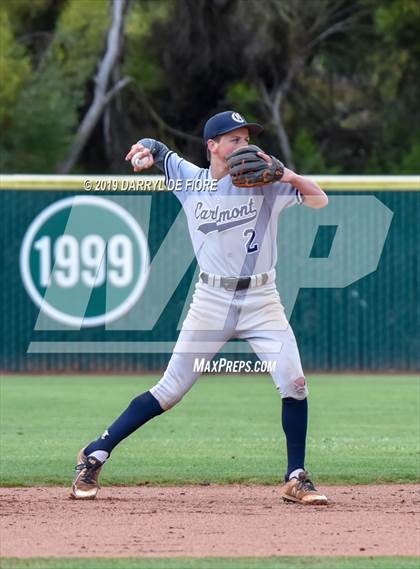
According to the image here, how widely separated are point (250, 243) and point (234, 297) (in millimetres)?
308

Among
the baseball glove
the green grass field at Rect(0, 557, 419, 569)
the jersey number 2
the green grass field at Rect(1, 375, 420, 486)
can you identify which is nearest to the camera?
the green grass field at Rect(0, 557, 419, 569)

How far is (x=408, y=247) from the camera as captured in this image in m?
16.1

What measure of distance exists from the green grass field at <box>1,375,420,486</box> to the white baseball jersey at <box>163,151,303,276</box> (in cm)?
163

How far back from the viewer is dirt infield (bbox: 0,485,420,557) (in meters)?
5.57

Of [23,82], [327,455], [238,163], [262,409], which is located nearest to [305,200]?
[238,163]

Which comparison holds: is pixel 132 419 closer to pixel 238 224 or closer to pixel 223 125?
pixel 238 224

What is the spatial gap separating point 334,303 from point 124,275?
106 inches

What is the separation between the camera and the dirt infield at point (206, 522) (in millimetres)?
5574

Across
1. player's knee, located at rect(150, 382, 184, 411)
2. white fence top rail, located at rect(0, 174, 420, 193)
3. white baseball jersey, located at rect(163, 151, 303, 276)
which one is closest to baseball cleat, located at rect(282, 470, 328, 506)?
player's knee, located at rect(150, 382, 184, 411)

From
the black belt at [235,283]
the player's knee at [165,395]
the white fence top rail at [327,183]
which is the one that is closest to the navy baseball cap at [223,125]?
the black belt at [235,283]

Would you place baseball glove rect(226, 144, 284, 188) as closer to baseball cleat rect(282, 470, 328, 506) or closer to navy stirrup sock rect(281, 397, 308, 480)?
navy stirrup sock rect(281, 397, 308, 480)

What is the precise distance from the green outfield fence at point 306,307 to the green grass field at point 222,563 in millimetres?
10569

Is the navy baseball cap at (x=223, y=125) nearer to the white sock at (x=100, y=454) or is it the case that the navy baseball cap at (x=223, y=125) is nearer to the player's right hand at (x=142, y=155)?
the player's right hand at (x=142, y=155)

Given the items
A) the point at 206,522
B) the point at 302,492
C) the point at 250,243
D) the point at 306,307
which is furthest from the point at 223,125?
the point at 306,307
